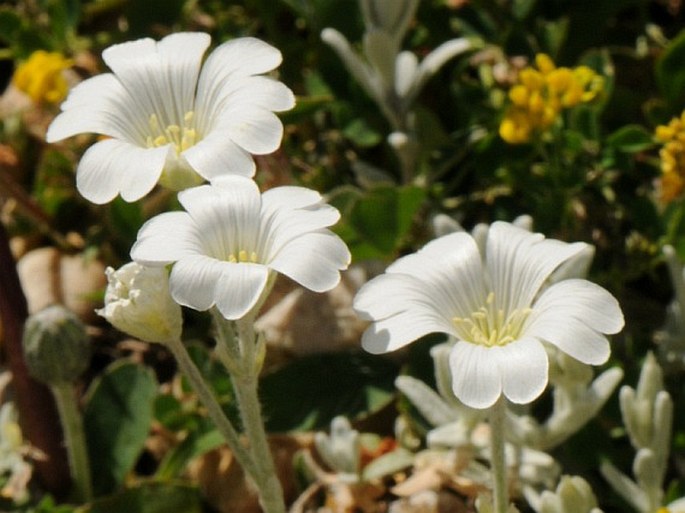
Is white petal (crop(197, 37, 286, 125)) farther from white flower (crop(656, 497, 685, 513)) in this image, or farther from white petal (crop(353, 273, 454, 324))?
white flower (crop(656, 497, 685, 513))

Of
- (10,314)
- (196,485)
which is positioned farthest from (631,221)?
(10,314)

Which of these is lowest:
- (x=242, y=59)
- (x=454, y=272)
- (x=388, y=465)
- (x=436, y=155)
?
(x=388, y=465)

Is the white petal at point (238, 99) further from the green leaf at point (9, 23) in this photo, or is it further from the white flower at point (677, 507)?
the green leaf at point (9, 23)

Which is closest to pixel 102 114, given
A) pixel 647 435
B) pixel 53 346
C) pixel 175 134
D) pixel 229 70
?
pixel 175 134

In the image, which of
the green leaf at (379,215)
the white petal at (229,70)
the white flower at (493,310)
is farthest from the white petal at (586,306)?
the green leaf at (379,215)

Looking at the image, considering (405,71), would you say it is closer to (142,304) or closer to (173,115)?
(173,115)

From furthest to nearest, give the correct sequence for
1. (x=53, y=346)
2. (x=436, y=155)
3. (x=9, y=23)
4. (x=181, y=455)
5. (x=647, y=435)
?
(x=9, y=23), (x=436, y=155), (x=181, y=455), (x=53, y=346), (x=647, y=435)

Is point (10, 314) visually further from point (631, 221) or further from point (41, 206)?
point (631, 221)
